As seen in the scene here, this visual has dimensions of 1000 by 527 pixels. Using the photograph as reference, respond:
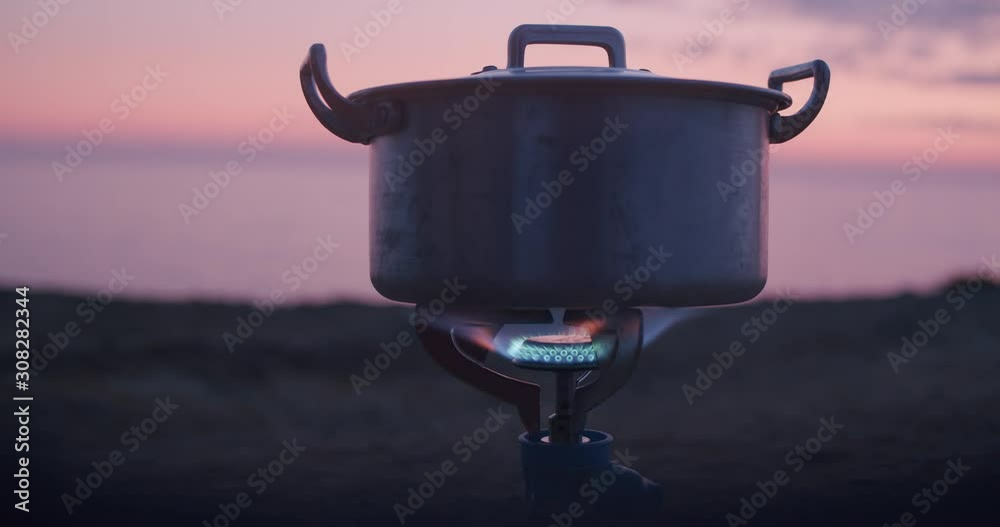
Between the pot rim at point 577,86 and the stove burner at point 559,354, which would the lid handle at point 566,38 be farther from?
the stove burner at point 559,354

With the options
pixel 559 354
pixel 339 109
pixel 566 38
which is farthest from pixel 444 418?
pixel 566 38

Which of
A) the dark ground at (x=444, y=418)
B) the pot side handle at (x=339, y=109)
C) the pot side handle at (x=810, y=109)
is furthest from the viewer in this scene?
the dark ground at (x=444, y=418)

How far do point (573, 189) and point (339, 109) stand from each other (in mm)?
600

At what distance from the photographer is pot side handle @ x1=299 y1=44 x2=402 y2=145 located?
2.16m

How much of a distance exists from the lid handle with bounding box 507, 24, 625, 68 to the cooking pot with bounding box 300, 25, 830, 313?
0.13m

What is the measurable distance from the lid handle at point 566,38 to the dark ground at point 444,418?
1129mm

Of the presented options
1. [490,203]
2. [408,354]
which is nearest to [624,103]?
[490,203]

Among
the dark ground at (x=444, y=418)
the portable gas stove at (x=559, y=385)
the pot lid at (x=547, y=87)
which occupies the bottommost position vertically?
the dark ground at (x=444, y=418)

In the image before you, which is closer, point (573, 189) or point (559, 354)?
point (573, 189)

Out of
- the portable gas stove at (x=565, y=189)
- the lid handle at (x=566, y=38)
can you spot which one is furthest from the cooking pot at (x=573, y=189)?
the lid handle at (x=566, y=38)

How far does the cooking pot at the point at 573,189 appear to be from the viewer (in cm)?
195

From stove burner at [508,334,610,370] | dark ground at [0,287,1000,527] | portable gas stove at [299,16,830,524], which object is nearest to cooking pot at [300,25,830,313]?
portable gas stove at [299,16,830,524]

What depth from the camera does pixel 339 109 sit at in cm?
223

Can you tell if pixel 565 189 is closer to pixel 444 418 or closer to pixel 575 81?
pixel 575 81
